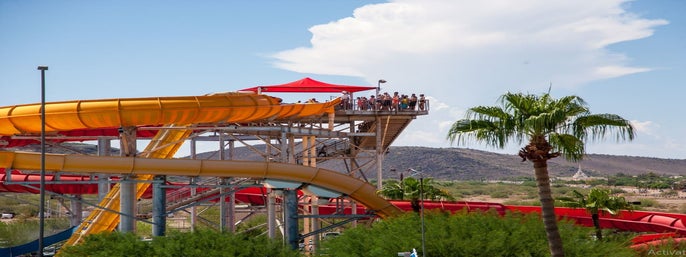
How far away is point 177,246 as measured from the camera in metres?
31.2

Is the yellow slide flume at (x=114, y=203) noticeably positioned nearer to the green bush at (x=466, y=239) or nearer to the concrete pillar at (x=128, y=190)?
the concrete pillar at (x=128, y=190)

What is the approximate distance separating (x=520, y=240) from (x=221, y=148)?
2164cm

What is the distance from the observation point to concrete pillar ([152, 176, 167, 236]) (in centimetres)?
3700

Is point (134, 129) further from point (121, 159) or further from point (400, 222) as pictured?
point (400, 222)

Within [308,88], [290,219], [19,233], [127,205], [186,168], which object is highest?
[308,88]

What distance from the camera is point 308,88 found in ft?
165

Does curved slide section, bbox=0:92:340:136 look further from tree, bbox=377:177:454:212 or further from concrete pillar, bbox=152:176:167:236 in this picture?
tree, bbox=377:177:454:212

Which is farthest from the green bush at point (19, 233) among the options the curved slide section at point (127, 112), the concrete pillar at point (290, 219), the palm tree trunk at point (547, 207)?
the palm tree trunk at point (547, 207)

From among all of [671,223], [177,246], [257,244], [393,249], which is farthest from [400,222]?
[671,223]

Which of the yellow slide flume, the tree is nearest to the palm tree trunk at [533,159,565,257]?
the tree

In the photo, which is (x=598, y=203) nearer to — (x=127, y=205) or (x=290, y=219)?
(x=290, y=219)

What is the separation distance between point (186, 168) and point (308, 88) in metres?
15.1

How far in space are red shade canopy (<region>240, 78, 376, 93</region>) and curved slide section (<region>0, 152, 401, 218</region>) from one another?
11.1 metres

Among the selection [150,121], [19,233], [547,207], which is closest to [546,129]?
[547,207]
